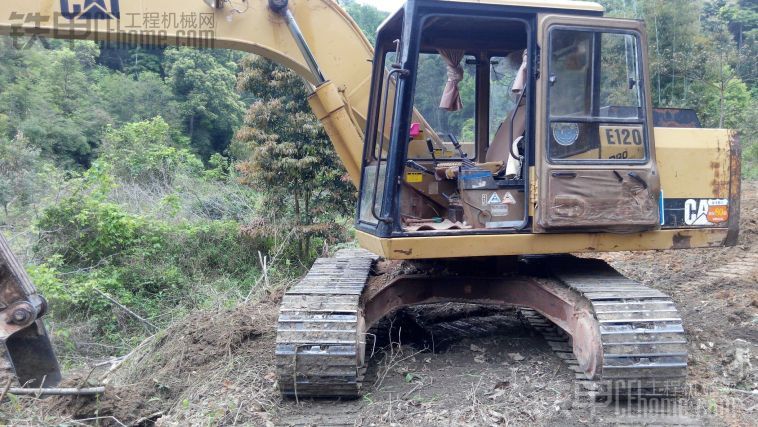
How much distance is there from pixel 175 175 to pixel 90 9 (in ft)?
38.9

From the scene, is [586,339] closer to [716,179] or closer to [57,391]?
[716,179]

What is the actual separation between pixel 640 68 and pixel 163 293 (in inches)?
299

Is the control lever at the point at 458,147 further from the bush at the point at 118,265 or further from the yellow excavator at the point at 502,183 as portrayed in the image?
the bush at the point at 118,265

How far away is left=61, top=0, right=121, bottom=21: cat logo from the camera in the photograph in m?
4.69

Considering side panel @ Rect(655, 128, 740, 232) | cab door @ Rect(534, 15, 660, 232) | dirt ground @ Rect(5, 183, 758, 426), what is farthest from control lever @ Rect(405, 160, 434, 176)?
side panel @ Rect(655, 128, 740, 232)

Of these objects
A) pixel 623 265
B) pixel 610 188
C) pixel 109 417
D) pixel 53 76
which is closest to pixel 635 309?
pixel 610 188

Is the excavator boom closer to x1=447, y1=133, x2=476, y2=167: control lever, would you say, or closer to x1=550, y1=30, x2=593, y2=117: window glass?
x1=447, y1=133, x2=476, y2=167: control lever

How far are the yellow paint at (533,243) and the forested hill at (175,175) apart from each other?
3.36 metres

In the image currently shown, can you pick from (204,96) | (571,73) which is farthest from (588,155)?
(204,96)

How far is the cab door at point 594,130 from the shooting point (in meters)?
4.32

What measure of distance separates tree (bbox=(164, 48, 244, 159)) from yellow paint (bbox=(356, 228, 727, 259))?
23.1 m

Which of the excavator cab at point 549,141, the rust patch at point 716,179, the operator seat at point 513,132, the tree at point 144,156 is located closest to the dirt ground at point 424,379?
the excavator cab at point 549,141

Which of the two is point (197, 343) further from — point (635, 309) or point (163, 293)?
point (163, 293)

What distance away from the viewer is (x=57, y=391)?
3.71 m
